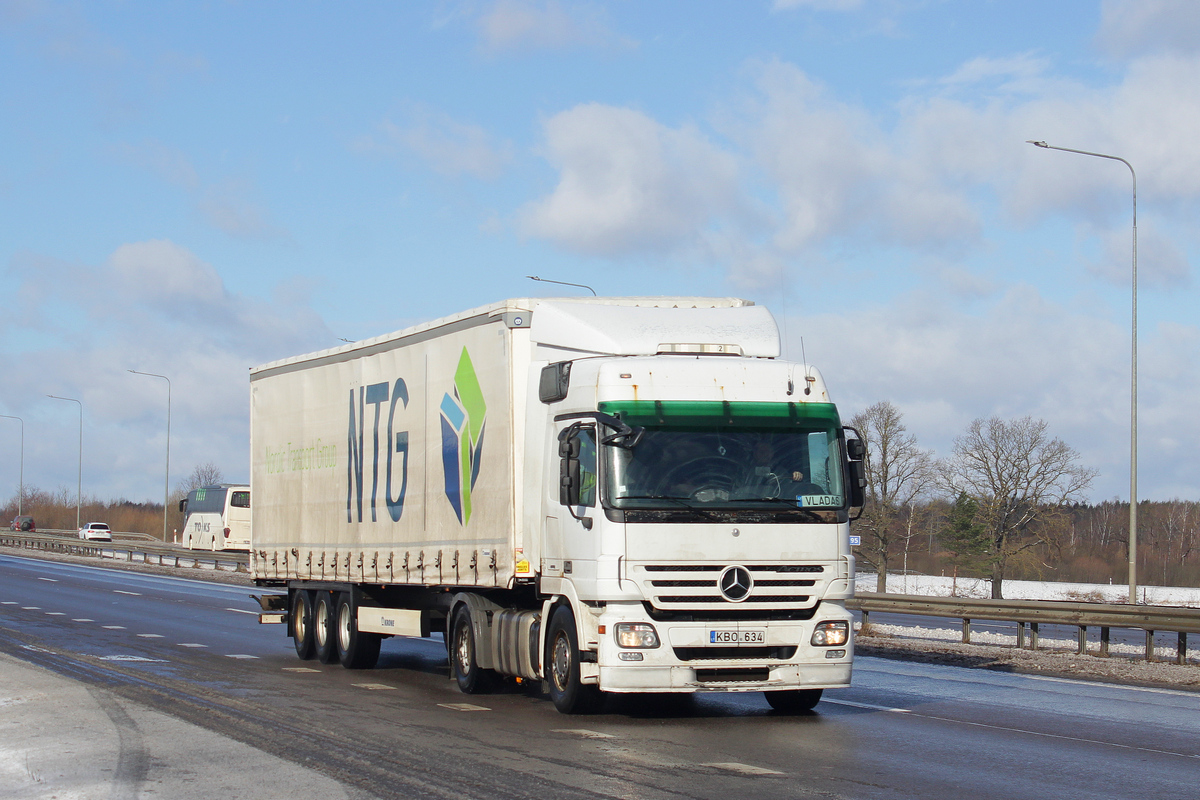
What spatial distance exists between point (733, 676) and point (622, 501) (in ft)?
5.82

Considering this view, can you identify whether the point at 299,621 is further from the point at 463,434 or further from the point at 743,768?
the point at 743,768

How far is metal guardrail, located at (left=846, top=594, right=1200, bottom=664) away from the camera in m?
18.2

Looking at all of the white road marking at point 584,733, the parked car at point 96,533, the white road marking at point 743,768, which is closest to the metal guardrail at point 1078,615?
the white road marking at point 584,733

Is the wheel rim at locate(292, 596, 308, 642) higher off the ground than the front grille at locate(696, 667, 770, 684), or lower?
lower

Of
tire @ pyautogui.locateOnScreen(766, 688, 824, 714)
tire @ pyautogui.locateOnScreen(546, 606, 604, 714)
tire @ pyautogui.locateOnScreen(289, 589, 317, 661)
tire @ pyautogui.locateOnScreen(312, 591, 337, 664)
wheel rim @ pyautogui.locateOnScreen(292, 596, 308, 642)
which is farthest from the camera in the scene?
wheel rim @ pyautogui.locateOnScreen(292, 596, 308, 642)

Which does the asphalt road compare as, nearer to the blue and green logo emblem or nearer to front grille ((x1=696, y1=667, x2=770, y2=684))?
front grille ((x1=696, y1=667, x2=770, y2=684))

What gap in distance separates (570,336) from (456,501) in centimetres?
268

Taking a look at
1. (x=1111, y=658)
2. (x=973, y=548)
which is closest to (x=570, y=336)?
(x=1111, y=658)

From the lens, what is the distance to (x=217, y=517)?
58.0 m

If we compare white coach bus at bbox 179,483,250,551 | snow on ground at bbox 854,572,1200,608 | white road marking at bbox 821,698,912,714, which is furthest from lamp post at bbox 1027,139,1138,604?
white coach bus at bbox 179,483,250,551

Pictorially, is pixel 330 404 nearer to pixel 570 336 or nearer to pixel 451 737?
pixel 570 336

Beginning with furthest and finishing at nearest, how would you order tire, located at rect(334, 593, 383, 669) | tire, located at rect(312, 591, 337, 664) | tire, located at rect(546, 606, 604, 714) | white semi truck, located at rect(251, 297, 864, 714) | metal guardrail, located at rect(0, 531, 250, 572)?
metal guardrail, located at rect(0, 531, 250, 572) → tire, located at rect(312, 591, 337, 664) → tire, located at rect(334, 593, 383, 669) → tire, located at rect(546, 606, 604, 714) → white semi truck, located at rect(251, 297, 864, 714)

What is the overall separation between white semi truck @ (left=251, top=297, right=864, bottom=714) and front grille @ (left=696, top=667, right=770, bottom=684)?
0.02 metres

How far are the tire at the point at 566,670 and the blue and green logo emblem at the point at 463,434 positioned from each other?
2.27 metres
